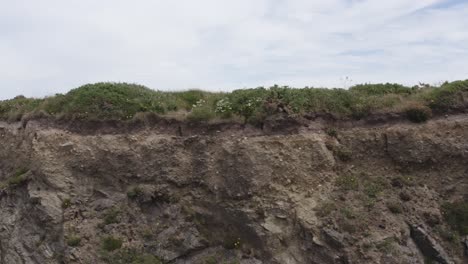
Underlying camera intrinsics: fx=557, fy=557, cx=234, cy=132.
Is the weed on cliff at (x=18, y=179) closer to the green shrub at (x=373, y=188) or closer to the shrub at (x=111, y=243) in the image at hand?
the shrub at (x=111, y=243)

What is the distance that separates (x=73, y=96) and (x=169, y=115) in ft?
14.1

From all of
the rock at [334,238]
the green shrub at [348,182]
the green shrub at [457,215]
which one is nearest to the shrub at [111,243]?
the rock at [334,238]

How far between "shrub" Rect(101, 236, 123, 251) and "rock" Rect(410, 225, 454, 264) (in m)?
10.3

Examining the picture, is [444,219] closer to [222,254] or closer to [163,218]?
[222,254]

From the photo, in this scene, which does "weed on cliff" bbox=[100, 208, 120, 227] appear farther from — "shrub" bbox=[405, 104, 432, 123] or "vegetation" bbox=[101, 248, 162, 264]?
"shrub" bbox=[405, 104, 432, 123]

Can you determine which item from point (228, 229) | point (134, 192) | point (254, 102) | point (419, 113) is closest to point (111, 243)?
point (134, 192)

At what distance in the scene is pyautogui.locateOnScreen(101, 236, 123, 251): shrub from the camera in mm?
20000

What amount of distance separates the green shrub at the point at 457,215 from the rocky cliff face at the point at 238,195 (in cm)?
30

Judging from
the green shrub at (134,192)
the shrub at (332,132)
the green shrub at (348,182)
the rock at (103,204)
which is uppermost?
the shrub at (332,132)

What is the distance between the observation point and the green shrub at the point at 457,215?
19.2 meters

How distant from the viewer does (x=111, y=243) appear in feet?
65.8

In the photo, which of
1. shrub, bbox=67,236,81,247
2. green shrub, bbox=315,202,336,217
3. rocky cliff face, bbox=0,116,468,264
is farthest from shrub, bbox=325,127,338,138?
shrub, bbox=67,236,81,247

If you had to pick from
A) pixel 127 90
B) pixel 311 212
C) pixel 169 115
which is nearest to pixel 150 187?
pixel 169 115

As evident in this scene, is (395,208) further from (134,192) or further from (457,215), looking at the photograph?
(134,192)
